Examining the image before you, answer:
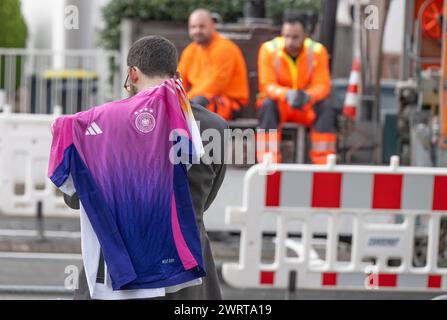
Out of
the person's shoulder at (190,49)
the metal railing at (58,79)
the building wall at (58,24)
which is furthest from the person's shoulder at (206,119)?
the metal railing at (58,79)

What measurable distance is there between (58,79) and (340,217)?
7.55m

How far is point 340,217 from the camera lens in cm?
766

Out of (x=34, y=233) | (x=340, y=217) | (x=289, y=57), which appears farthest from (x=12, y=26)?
A: (x=340, y=217)

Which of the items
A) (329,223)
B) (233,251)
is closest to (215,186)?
(329,223)

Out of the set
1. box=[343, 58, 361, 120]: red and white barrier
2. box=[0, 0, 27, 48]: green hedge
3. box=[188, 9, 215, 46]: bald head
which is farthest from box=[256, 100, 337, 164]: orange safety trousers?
box=[0, 0, 27, 48]: green hedge

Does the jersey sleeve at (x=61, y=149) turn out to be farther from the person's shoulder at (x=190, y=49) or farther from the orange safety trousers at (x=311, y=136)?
the person's shoulder at (x=190, y=49)

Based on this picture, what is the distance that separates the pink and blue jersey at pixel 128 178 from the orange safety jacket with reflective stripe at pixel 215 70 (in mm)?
5285

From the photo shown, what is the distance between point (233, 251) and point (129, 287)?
5.22m

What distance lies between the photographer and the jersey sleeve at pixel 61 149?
4.39m

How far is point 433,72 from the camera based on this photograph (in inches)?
385

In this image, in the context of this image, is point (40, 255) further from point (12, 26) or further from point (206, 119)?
point (12, 26)

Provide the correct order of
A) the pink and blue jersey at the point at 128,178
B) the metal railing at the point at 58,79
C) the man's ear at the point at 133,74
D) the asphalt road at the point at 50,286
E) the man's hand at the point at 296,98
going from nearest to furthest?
the pink and blue jersey at the point at 128,178 → the man's ear at the point at 133,74 → the asphalt road at the point at 50,286 → the man's hand at the point at 296,98 → the metal railing at the point at 58,79
